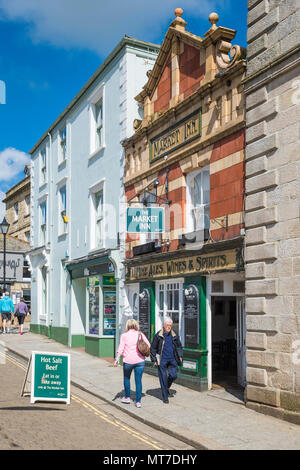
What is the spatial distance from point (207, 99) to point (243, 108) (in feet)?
5.16

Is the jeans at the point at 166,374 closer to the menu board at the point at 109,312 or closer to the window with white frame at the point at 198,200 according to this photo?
the window with white frame at the point at 198,200

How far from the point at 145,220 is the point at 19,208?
2551 cm

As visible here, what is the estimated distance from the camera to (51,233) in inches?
947

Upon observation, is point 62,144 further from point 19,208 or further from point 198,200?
point 19,208

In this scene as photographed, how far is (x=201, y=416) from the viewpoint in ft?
31.4

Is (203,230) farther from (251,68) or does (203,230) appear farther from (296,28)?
(296,28)

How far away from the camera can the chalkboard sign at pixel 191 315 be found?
12.3 m

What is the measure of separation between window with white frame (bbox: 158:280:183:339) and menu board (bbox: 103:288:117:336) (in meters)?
3.90

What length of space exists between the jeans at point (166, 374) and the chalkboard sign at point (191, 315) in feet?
4.12

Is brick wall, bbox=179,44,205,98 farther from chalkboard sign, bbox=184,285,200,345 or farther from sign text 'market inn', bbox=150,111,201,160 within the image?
chalkboard sign, bbox=184,285,200,345

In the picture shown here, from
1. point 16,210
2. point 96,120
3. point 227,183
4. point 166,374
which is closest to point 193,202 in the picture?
point 227,183

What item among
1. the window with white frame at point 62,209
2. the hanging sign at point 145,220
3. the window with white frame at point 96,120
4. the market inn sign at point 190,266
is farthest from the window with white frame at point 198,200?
the window with white frame at point 62,209

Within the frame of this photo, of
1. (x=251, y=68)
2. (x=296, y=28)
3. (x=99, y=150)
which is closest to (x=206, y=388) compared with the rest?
(x=251, y=68)

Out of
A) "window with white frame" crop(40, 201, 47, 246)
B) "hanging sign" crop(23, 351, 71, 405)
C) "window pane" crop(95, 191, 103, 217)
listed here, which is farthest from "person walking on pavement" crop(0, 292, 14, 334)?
Answer: "hanging sign" crop(23, 351, 71, 405)
